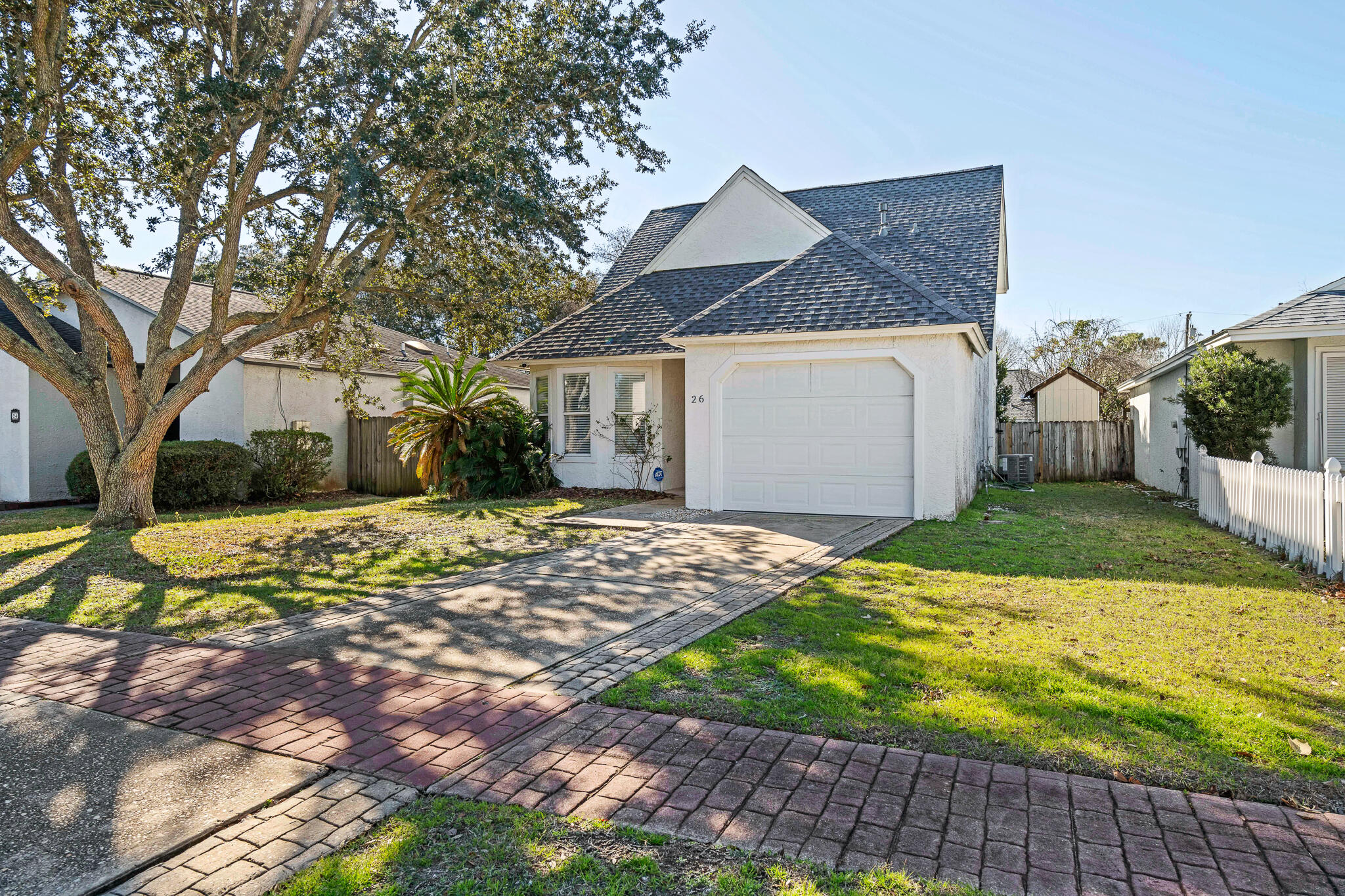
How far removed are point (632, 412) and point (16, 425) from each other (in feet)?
43.0

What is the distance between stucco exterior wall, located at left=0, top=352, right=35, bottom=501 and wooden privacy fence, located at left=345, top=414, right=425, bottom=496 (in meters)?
6.54

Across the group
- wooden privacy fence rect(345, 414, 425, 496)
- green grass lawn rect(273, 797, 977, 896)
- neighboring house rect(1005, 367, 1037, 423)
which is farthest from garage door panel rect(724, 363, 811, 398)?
neighboring house rect(1005, 367, 1037, 423)

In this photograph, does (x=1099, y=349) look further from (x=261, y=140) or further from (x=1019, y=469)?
(x=261, y=140)

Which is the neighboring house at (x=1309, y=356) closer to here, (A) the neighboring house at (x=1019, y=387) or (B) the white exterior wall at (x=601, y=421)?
(B) the white exterior wall at (x=601, y=421)

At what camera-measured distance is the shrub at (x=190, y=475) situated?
15008 millimetres

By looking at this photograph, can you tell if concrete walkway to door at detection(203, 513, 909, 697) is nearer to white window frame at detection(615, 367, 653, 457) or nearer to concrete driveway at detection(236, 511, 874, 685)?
concrete driveway at detection(236, 511, 874, 685)

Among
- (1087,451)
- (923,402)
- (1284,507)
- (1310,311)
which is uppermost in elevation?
(1310,311)

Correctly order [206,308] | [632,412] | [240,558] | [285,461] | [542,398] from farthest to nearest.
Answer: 1. [206,308]
2. [285,461]
3. [542,398]
4. [632,412]
5. [240,558]

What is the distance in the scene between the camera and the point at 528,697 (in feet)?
14.8

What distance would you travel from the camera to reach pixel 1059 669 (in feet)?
15.7

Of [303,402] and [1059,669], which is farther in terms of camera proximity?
[303,402]

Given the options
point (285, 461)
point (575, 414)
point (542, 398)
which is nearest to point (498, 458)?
point (575, 414)

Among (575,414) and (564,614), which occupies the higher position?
(575,414)

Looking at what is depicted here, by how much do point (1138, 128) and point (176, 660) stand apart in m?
18.0
